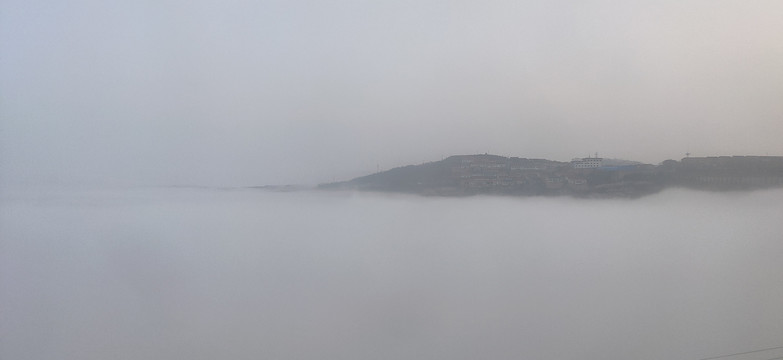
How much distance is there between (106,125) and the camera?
7.28ft

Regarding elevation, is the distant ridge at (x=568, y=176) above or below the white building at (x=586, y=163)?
below

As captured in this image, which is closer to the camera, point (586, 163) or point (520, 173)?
point (520, 173)

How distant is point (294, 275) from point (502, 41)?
1418 millimetres

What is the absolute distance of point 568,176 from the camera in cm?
281

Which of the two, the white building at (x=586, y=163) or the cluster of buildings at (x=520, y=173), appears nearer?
the cluster of buildings at (x=520, y=173)

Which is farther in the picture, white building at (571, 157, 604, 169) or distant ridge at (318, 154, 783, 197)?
white building at (571, 157, 604, 169)

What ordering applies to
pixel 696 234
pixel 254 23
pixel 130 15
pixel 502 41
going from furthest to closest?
pixel 696 234, pixel 502 41, pixel 254 23, pixel 130 15

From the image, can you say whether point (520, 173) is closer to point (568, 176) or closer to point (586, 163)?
point (568, 176)

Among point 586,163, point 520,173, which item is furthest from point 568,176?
point 520,173

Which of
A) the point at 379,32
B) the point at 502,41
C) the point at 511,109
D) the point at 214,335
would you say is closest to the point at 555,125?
the point at 511,109

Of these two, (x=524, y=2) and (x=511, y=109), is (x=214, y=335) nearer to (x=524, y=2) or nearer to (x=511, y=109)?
(x=511, y=109)

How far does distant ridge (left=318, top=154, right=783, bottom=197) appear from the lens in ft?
8.44

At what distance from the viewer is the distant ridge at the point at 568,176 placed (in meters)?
2.57

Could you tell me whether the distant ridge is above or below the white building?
below
